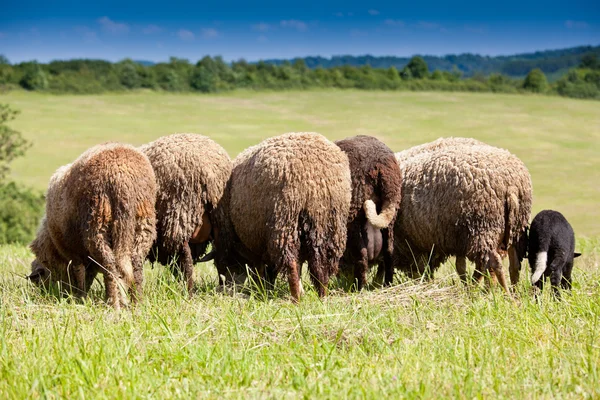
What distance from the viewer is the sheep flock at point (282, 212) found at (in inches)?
256

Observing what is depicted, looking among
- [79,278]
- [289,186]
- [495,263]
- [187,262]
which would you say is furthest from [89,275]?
[495,263]

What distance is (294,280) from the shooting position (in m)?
6.58

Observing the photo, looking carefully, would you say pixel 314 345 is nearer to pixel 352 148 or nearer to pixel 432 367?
pixel 432 367

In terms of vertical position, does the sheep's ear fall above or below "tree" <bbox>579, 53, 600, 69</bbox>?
below

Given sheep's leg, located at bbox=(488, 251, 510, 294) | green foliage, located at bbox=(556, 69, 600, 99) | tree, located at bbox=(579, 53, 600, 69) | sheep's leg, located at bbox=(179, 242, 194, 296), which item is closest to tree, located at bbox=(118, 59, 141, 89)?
green foliage, located at bbox=(556, 69, 600, 99)

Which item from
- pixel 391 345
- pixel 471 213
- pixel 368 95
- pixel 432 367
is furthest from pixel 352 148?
pixel 368 95

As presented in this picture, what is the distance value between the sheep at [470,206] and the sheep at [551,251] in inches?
8.4

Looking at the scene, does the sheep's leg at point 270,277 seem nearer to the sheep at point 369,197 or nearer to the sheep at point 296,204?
the sheep at point 296,204

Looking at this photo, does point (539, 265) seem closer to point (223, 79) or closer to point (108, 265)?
point (108, 265)

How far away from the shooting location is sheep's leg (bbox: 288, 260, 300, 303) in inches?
258

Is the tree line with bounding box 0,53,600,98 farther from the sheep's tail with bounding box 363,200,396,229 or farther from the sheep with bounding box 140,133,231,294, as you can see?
the sheep's tail with bounding box 363,200,396,229

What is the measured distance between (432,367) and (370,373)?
1.25 ft

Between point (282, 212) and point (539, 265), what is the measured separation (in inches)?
99.2

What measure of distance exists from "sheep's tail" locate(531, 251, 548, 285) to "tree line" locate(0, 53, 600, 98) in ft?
225
